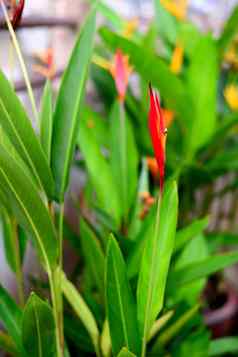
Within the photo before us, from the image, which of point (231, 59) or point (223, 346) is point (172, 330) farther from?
point (231, 59)

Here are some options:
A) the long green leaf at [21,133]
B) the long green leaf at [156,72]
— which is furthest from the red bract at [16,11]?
the long green leaf at [156,72]

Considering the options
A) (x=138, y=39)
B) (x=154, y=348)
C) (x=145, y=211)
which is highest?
(x=138, y=39)

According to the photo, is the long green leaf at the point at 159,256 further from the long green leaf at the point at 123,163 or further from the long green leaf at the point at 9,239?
the long green leaf at the point at 123,163

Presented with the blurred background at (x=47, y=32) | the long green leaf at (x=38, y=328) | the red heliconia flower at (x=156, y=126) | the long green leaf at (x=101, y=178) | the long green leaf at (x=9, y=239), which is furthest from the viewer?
the blurred background at (x=47, y=32)

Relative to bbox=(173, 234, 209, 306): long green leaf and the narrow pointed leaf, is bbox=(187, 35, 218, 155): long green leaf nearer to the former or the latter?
bbox=(173, 234, 209, 306): long green leaf

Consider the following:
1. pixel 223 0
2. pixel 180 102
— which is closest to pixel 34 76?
pixel 180 102

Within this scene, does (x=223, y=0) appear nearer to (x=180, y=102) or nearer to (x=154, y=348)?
(x=180, y=102)

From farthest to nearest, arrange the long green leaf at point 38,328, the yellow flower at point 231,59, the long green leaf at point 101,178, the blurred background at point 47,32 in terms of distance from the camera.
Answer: the yellow flower at point 231,59 < the blurred background at point 47,32 < the long green leaf at point 101,178 < the long green leaf at point 38,328
